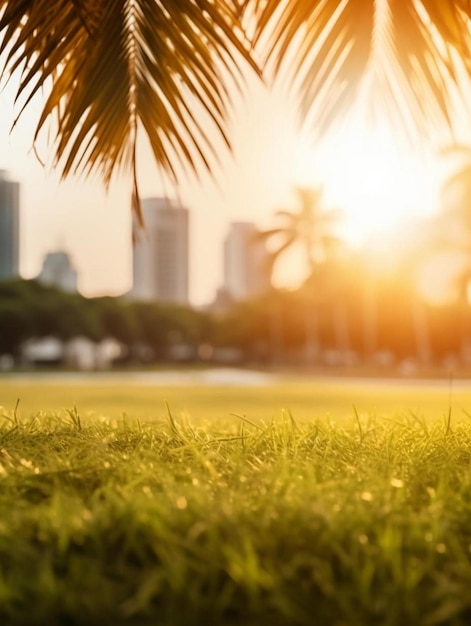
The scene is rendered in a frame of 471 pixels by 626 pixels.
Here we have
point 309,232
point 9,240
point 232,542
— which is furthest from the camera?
point 9,240

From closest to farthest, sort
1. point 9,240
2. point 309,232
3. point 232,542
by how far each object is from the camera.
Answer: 1. point 232,542
2. point 309,232
3. point 9,240

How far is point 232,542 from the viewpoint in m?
2.58

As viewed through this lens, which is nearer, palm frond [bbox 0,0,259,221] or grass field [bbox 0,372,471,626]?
grass field [bbox 0,372,471,626]

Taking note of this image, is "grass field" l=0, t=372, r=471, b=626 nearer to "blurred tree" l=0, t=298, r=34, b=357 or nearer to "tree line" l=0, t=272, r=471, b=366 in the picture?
"tree line" l=0, t=272, r=471, b=366

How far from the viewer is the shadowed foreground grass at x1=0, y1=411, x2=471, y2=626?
2324 millimetres

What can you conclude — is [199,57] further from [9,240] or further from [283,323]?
[9,240]

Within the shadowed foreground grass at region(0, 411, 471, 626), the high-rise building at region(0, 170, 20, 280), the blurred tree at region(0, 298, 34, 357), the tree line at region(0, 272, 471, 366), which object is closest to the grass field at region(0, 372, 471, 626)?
the shadowed foreground grass at region(0, 411, 471, 626)

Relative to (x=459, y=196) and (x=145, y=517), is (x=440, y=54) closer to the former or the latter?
(x=145, y=517)

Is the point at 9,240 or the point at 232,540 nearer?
the point at 232,540

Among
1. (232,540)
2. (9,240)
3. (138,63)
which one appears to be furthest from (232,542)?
(9,240)

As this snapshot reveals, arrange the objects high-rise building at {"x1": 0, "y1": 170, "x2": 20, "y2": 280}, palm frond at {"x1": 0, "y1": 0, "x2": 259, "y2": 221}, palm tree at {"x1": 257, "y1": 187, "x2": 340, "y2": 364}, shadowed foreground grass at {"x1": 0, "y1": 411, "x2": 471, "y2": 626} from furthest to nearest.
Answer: high-rise building at {"x1": 0, "y1": 170, "x2": 20, "y2": 280}, palm tree at {"x1": 257, "y1": 187, "x2": 340, "y2": 364}, palm frond at {"x1": 0, "y1": 0, "x2": 259, "y2": 221}, shadowed foreground grass at {"x1": 0, "y1": 411, "x2": 471, "y2": 626}

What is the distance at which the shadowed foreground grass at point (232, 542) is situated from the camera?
232 centimetres

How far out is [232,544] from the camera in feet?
8.44

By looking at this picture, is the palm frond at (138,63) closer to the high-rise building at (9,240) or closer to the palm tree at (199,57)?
the palm tree at (199,57)
